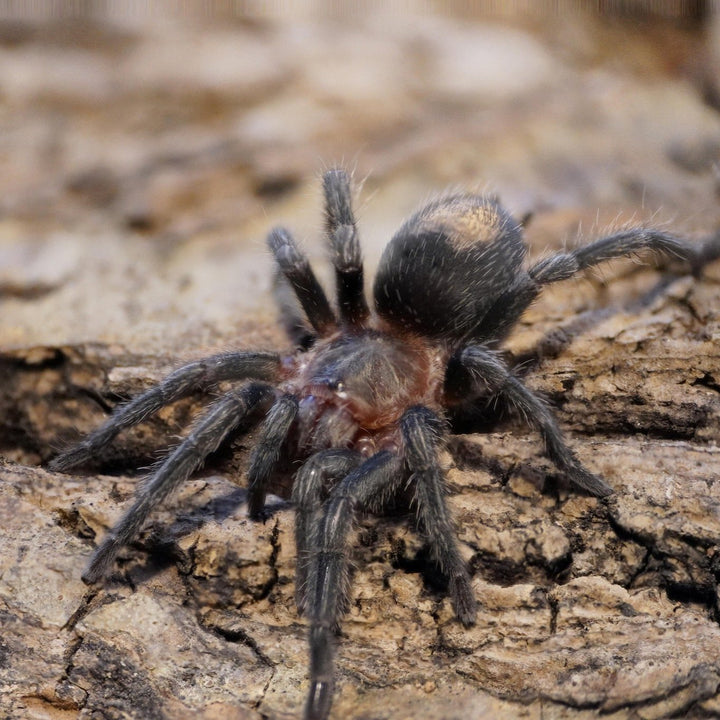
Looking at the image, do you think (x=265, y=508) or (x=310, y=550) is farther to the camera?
(x=265, y=508)

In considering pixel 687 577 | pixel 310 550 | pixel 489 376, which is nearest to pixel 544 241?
pixel 489 376

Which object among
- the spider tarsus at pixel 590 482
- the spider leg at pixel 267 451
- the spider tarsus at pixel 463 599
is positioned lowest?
the spider tarsus at pixel 463 599

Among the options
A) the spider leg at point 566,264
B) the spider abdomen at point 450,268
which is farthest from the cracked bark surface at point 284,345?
the spider abdomen at point 450,268

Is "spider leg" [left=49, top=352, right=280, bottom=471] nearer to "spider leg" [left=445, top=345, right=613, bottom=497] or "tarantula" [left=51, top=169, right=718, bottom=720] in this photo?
"tarantula" [left=51, top=169, right=718, bottom=720]

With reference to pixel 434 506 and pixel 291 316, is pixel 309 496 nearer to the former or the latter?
pixel 434 506

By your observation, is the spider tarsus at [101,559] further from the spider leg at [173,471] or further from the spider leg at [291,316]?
the spider leg at [291,316]

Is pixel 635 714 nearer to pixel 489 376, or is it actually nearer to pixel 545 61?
pixel 489 376

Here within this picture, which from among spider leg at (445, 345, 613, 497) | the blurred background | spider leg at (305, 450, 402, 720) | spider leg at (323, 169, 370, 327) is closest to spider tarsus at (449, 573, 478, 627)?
spider leg at (305, 450, 402, 720)
